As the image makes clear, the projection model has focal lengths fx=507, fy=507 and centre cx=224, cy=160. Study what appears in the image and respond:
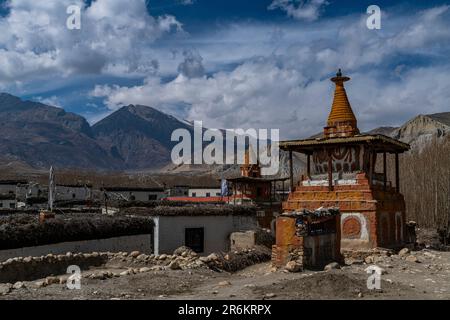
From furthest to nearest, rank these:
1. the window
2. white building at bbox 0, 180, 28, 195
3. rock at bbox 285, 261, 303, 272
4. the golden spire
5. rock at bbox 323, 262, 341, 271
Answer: white building at bbox 0, 180, 28, 195 → the window → the golden spire → rock at bbox 323, 262, 341, 271 → rock at bbox 285, 261, 303, 272

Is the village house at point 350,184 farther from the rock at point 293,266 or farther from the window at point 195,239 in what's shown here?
the rock at point 293,266

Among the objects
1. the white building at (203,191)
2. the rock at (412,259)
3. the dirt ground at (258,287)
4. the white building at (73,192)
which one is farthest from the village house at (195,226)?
the white building at (203,191)

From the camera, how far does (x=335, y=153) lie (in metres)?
23.5

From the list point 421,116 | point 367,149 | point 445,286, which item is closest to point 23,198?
point 367,149

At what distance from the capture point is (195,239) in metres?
25.4

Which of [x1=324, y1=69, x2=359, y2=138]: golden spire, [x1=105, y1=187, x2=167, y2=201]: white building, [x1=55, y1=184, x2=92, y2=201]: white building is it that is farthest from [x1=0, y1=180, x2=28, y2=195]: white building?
[x1=324, y1=69, x2=359, y2=138]: golden spire

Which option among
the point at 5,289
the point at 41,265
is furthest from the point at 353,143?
the point at 5,289

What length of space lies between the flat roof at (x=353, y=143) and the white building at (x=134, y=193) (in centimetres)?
3394

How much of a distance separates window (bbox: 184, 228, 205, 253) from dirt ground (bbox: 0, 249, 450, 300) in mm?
8868

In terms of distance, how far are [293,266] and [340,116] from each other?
10.6 m

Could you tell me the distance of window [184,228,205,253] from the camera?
25.1 m

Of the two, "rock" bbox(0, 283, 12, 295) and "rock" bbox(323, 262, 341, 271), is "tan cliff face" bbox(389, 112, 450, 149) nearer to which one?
"rock" bbox(323, 262, 341, 271)

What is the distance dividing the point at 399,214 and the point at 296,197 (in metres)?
4.92

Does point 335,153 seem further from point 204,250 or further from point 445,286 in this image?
point 445,286
